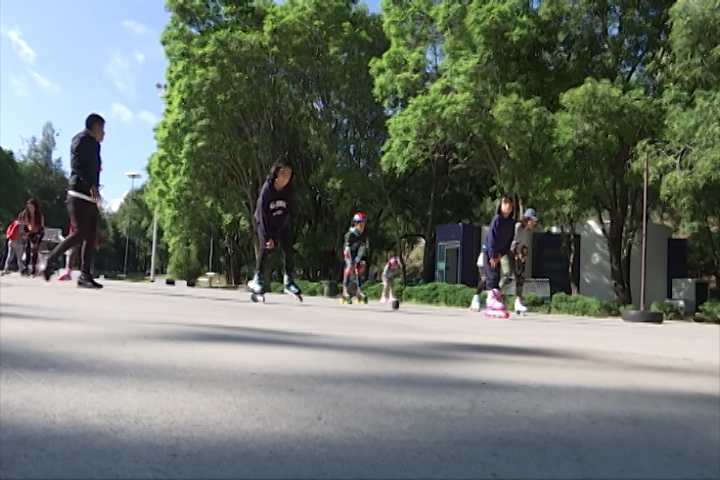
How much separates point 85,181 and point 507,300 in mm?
15333

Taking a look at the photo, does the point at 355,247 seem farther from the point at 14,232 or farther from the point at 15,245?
the point at 15,245

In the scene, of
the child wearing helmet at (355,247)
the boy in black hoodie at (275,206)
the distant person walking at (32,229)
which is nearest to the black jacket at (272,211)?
the boy in black hoodie at (275,206)

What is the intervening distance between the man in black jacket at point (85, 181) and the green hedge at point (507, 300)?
30.2 feet

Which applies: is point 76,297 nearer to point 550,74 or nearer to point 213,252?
point 550,74

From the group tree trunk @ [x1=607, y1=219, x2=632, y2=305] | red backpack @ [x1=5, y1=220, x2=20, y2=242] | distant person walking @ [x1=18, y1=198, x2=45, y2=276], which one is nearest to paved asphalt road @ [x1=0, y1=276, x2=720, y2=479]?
distant person walking @ [x1=18, y1=198, x2=45, y2=276]

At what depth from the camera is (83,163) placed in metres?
10.3

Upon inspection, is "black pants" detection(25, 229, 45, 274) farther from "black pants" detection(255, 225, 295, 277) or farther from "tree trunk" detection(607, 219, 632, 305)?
"tree trunk" detection(607, 219, 632, 305)

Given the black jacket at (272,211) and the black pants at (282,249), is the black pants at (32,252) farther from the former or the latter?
the black jacket at (272,211)

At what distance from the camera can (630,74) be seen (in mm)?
25266

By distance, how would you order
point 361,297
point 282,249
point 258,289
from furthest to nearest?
point 361,297 → point 258,289 → point 282,249

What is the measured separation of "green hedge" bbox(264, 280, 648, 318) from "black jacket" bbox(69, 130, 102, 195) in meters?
9.37

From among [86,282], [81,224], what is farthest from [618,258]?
[81,224]

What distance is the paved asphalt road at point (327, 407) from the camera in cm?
304

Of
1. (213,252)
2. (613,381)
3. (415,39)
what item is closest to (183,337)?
(613,381)
